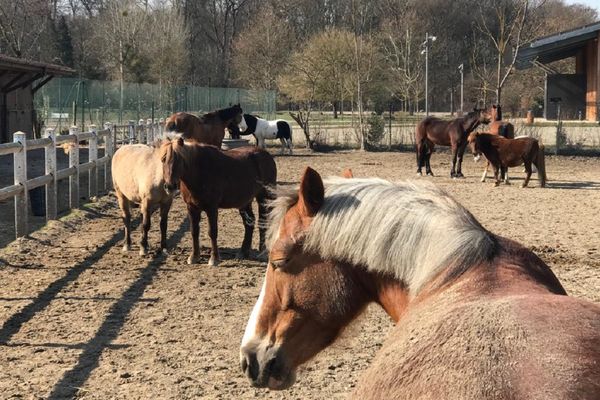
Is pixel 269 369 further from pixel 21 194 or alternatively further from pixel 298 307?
pixel 21 194

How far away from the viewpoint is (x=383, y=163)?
20.4 metres

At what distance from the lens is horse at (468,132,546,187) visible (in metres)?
15.1

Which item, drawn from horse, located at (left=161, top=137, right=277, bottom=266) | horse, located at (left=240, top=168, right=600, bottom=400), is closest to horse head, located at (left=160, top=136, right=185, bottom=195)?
horse, located at (left=161, top=137, right=277, bottom=266)

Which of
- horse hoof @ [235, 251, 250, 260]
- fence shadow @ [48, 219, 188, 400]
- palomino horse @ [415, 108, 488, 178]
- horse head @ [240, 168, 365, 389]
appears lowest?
fence shadow @ [48, 219, 188, 400]

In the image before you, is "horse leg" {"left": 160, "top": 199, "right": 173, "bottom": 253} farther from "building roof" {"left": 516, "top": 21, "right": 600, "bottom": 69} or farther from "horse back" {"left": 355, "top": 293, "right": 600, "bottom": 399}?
"building roof" {"left": 516, "top": 21, "right": 600, "bottom": 69}

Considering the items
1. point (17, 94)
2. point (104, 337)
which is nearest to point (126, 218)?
point (104, 337)

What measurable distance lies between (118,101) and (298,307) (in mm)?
31041

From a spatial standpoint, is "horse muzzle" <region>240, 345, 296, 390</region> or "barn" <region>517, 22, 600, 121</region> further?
"barn" <region>517, 22, 600, 121</region>

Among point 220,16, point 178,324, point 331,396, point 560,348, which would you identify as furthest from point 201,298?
point 220,16

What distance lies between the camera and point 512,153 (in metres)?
15.2

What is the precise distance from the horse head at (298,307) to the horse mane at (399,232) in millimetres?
48

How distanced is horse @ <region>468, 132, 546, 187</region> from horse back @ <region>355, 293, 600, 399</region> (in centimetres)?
1415

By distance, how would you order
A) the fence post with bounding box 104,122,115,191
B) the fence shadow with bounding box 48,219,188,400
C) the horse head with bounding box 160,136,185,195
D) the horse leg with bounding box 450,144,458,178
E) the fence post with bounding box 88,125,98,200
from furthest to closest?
the horse leg with bounding box 450,144,458,178
the fence post with bounding box 104,122,115,191
the fence post with bounding box 88,125,98,200
the horse head with bounding box 160,136,185,195
the fence shadow with bounding box 48,219,188,400

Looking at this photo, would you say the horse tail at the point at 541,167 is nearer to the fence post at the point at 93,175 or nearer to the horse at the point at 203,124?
Result: the horse at the point at 203,124
